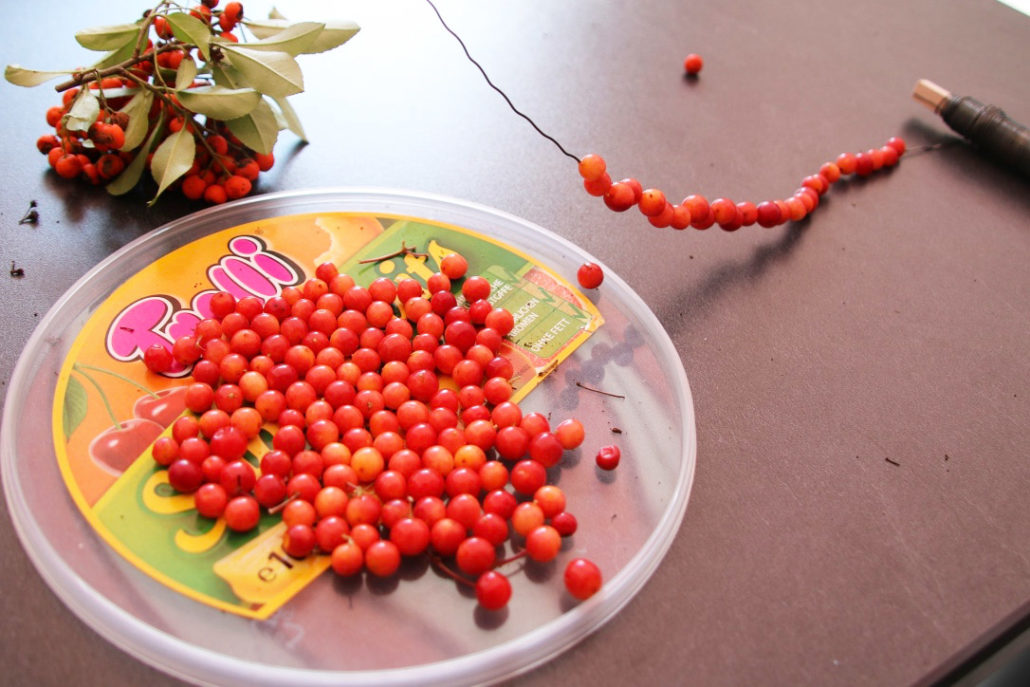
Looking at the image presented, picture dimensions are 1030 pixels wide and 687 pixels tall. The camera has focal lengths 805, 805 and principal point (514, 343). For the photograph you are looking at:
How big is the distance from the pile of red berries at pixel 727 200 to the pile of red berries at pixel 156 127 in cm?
35

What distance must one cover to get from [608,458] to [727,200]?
362mm

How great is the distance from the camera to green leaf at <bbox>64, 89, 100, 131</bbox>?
76 cm

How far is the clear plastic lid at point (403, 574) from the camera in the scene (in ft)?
1.84

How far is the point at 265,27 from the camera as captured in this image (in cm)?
85

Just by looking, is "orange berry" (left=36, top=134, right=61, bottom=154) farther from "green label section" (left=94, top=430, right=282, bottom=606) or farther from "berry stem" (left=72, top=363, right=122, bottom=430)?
"green label section" (left=94, top=430, right=282, bottom=606)

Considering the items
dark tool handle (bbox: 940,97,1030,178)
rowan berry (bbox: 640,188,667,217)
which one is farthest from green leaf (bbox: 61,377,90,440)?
dark tool handle (bbox: 940,97,1030,178)

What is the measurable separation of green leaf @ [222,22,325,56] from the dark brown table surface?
0.14 meters

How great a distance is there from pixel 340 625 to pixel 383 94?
69 centimetres

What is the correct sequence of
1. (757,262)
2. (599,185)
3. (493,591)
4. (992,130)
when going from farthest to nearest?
(992,130)
(757,262)
(599,185)
(493,591)

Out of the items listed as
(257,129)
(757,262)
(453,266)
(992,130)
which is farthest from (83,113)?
(992,130)

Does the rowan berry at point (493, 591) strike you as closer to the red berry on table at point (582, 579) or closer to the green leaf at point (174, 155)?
the red berry on table at point (582, 579)

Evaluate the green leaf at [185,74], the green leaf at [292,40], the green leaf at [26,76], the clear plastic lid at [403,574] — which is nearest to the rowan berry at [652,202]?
the clear plastic lid at [403,574]

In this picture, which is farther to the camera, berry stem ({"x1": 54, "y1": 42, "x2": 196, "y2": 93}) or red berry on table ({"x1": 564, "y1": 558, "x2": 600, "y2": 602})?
berry stem ({"x1": 54, "y1": 42, "x2": 196, "y2": 93})

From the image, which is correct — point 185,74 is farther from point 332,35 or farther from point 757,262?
point 757,262
